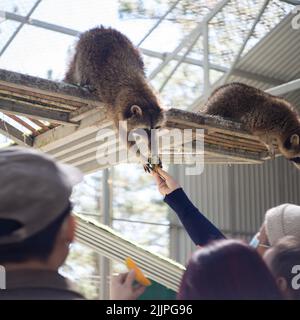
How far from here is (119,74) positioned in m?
6.65

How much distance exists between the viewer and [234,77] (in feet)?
44.4

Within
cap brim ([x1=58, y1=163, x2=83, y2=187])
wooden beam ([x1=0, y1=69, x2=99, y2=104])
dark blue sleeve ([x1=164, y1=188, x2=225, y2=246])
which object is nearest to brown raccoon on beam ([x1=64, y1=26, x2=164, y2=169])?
wooden beam ([x1=0, y1=69, x2=99, y2=104])

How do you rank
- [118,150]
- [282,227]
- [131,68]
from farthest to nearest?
[131,68], [118,150], [282,227]

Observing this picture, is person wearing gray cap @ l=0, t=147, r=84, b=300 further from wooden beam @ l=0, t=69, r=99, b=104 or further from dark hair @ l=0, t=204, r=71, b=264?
wooden beam @ l=0, t=69, r=99, b=104

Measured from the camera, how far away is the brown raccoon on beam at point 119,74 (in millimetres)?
6418

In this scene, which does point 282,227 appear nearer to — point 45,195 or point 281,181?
point 45,195

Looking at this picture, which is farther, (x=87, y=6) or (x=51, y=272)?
(x=87, y=6)

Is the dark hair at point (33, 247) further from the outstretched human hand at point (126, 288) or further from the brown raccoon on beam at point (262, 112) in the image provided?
the brown raccoon on beam at point (262, 112)

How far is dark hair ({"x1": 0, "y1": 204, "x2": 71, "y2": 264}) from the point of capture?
1.74m

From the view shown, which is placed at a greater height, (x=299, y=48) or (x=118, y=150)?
(x=299, y=48)

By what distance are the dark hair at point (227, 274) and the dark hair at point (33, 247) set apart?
0.39 metres

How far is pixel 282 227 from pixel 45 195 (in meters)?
1.37
